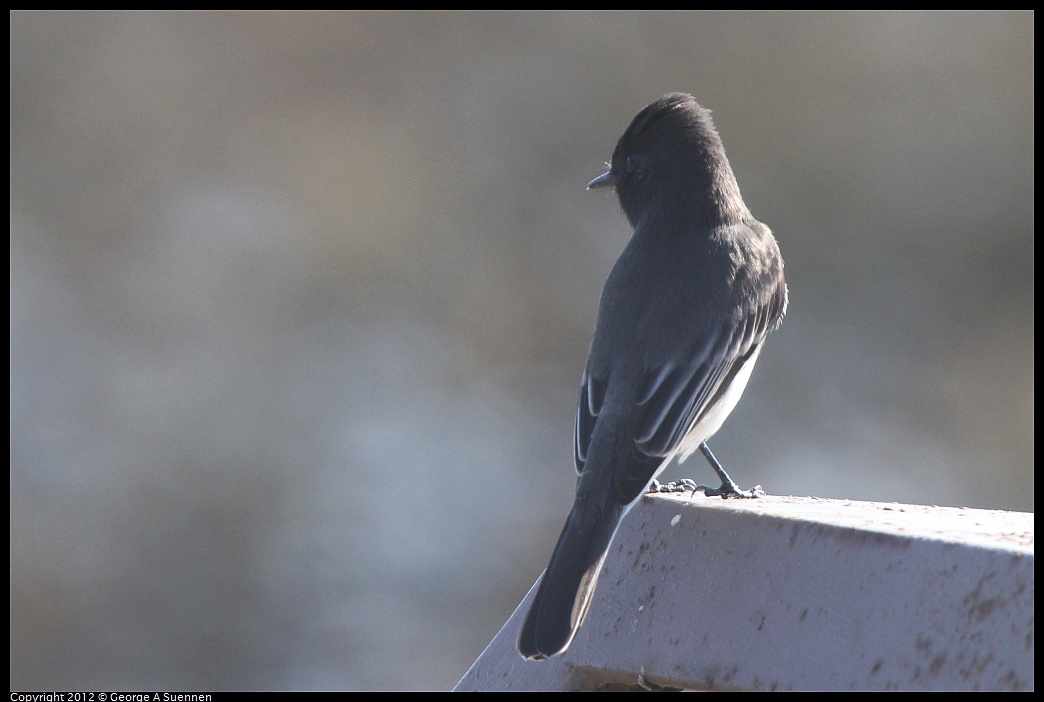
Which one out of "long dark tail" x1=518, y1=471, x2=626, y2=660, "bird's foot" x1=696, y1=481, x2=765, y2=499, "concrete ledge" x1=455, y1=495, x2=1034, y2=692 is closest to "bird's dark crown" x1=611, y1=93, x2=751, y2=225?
"bird's foot" x1=696, y1=481, x2=765, y2=499

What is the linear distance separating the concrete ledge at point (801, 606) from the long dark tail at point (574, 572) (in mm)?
52

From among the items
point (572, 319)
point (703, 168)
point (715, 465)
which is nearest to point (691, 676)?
point (715, 465)

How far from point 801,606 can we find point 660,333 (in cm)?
182

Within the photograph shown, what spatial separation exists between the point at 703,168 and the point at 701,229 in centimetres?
34

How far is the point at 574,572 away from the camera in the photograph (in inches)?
124

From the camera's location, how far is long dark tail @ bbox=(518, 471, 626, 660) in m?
2.90

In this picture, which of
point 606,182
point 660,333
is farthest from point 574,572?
point 606,182

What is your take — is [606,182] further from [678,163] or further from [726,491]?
[726,491]

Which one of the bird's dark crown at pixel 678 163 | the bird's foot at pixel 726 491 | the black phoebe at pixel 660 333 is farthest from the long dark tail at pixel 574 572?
the bird's dark crown at pixel 678 163

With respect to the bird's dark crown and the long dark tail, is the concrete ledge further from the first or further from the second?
the bird's dark crown

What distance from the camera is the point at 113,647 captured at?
811 centimetres

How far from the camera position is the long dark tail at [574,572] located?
9.52 ft

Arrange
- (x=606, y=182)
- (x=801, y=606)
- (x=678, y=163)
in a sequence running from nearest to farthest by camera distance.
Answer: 1. (x=801, y=606)
2. (x=678, y=163)
3. (x=606, y=182)

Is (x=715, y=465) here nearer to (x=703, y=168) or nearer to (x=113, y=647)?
(x=703, y=168)
